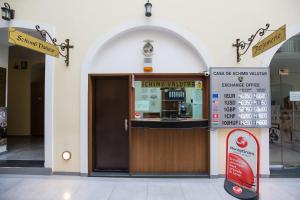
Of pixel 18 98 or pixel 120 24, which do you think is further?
pixel 18 98

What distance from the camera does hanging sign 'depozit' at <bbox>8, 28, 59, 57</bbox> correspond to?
11.2 ft

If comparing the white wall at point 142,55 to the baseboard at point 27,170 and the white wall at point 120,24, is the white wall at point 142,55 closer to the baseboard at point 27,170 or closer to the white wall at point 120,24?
the white wall at point 120,24

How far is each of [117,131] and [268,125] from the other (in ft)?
9.98

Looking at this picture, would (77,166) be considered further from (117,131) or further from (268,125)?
(268,125)

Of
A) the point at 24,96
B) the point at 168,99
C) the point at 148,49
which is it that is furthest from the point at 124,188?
the point at 24,96

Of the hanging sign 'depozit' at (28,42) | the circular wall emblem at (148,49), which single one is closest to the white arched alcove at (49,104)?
the hanging sign 'depozit' at (28,42)

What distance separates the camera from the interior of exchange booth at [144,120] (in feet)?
16.7

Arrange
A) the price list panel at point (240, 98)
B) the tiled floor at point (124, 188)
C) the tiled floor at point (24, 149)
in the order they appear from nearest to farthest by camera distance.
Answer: the tiled floor at point (124, 188) → the price list panel at point (240, 98) → the tiled floor at point (24, 149)

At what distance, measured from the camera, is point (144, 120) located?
491cm

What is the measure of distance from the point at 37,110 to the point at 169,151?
5.94 m

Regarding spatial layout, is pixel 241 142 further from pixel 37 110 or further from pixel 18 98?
pixel 18 98

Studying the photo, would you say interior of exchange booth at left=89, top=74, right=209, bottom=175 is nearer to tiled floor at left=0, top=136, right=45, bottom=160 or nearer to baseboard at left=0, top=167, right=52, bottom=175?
baseboard at left=0, top=167, right=52, bottom=175

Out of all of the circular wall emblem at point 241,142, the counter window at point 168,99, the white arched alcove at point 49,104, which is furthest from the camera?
the counter window at point 168,99

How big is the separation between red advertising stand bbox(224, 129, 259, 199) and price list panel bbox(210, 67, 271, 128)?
3.33 ft
